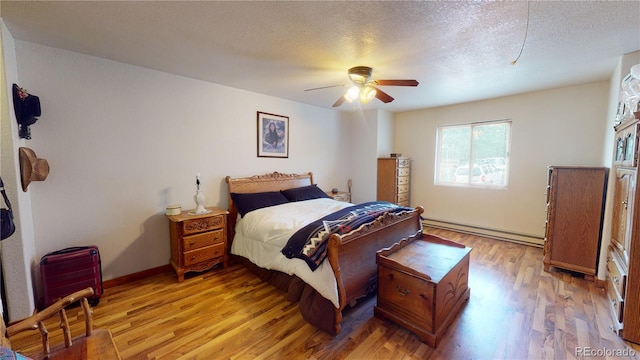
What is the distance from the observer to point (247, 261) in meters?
3.02

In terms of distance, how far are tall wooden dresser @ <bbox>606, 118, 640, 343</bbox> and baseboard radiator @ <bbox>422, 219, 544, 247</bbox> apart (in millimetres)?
1412

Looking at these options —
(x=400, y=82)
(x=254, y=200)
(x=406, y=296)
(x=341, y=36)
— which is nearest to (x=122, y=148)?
(x=254, y=200)

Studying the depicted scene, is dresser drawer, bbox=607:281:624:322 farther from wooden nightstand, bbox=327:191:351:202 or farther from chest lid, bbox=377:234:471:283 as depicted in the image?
wooden nightstand, bbox=327:191:351:202

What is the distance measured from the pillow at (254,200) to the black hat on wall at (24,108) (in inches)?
75.7

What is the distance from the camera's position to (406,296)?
194cm

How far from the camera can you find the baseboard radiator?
150 inches

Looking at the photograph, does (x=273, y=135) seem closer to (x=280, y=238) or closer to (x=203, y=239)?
(x=203, y=239)

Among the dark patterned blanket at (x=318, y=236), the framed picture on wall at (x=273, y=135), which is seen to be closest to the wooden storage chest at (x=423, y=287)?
the dark patterned blanket at (x=318, y=236)

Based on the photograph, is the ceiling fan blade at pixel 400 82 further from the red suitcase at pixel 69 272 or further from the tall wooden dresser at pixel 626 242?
the red suitcase at pixel 69 272

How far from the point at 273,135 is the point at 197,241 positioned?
193 cm

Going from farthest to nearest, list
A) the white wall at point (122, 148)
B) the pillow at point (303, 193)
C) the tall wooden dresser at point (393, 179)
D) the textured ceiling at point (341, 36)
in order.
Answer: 1. the tall wooden dresser at point (393, 179)
2. the pillow at point (303, 193)
3. the white wall at point (122, 148)
4. the textured ceiling at point (341, 36)

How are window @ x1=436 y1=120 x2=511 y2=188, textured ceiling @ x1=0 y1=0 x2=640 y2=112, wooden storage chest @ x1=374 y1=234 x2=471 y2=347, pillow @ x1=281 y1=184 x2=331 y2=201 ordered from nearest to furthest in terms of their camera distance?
textured ceiling @ x1=0 y1=0 x2=640 y2=112 < wooden storage chest @ x1=374 y1=234 x2=471 y2=347 < pillow @ x1=281 y1=184 x2=331 y2=201 < window @ x1=436 y1=120 x2=511 y2=188

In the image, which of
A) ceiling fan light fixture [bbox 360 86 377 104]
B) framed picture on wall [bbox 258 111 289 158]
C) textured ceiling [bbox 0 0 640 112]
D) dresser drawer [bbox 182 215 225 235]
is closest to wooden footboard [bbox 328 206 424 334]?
ceiling fan light fixture [bbox 360 86 377 104]

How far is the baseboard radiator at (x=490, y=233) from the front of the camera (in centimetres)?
381
